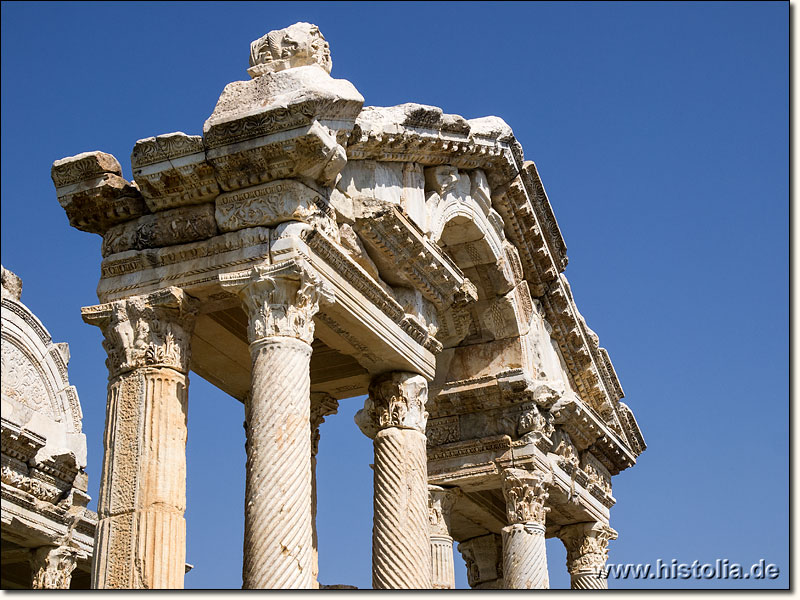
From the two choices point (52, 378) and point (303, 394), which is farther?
point (52, 378)

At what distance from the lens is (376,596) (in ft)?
30.3

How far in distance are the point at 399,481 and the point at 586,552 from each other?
6.89 meters

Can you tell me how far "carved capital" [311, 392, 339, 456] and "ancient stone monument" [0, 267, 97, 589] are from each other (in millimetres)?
6112

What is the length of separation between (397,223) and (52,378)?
35.5ft

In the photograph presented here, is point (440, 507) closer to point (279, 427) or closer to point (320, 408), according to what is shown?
point (320, 408)

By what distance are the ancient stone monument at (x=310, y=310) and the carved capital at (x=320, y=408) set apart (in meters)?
0.02

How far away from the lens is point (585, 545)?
17906 mm

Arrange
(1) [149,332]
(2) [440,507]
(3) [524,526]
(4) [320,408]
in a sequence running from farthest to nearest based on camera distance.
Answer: (2) [440,507] < (3) [524,526] < (4) [320,408] < (1) [149,332]

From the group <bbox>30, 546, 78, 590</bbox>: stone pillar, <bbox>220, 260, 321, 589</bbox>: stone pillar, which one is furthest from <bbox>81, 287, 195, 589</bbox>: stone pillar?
<bbox>30, 546, 78, 590</bbox>: stone pillar

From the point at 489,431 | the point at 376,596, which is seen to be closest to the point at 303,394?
the point at 376,596

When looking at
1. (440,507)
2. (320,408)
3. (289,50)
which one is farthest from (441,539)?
(289,50)

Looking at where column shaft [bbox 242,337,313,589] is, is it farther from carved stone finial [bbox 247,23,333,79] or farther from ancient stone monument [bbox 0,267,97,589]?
ancient stone monument [bbox 0,267,97,589]

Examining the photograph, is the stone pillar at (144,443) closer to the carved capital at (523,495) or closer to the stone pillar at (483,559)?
the carved capital at (523,495)

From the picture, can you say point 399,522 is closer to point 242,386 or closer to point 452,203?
point 242,386
